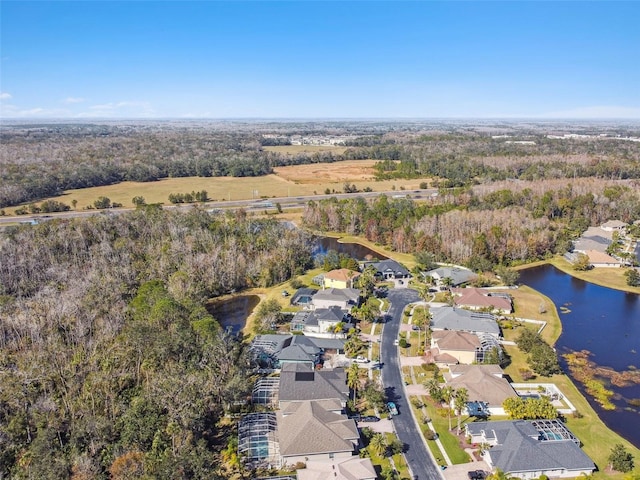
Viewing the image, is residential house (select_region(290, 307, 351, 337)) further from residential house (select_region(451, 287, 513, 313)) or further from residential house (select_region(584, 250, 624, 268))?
residential house (select_region(584, 250, 624, 268))

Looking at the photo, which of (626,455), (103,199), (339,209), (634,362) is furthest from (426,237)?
(103,199)

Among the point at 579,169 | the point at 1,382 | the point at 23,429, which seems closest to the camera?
the point at 23,429

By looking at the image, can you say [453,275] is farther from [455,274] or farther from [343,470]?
[343,470]

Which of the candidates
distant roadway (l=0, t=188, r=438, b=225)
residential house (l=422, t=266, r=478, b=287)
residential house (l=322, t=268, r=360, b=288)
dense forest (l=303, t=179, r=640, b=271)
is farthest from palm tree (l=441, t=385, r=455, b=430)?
distant roadway (l=0, t=188, r=438, b=225)

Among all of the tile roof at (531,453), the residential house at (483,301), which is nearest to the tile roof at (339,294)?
the residential house at (483,301)

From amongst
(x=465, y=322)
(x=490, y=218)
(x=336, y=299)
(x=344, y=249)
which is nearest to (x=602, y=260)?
(x=490, y=218)

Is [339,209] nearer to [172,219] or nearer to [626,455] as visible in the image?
[172,219]
